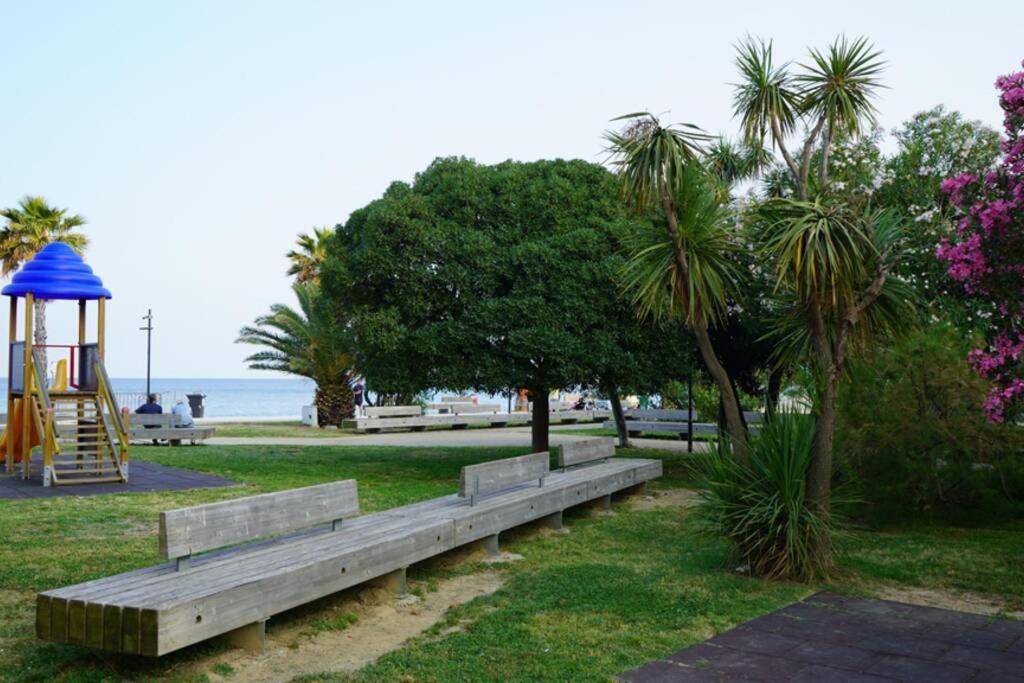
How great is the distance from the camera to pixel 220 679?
512 cm

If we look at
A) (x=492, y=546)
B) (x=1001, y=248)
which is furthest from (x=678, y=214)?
(x=492, y=546)

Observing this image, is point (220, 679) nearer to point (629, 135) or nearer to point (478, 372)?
point (629, 135)

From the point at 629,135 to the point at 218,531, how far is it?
5.20 metres

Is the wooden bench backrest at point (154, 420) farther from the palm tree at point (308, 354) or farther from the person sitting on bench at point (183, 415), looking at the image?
the palm tree at point (308, 354)

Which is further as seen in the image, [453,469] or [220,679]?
[453,469]

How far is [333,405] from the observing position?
104 ft

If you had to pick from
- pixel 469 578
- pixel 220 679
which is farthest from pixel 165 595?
pixel 469 578

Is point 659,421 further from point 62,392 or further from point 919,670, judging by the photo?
point 919,670

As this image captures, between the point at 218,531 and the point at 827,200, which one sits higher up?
the point at 827,200

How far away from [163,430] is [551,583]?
1667cm

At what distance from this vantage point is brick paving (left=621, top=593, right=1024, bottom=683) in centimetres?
529

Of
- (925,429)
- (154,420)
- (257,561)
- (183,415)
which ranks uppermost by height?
(925,429)

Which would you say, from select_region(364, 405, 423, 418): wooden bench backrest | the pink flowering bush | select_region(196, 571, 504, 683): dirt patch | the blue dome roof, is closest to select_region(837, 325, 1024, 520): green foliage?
the pink flowering bush

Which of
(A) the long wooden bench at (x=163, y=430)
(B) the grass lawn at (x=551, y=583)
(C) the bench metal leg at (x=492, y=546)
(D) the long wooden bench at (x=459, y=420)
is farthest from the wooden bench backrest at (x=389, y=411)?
(C) the bench metal leg at (x=492, y=546)
